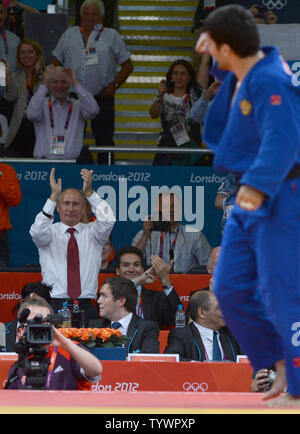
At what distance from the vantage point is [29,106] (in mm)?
9773

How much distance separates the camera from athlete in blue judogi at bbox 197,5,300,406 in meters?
3.50

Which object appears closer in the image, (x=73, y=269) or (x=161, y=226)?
(x=73, y=269)

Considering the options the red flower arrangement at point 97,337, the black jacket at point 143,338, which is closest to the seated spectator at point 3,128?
the black jacket at point 143,338

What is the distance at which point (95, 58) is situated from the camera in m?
10.6

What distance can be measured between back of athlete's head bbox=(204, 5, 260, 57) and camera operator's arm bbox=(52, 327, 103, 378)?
1.74m

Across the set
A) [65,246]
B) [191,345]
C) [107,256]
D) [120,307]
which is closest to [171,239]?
[107,256]

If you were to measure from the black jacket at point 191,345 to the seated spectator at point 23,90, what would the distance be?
4061 millimetres

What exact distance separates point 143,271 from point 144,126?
5118 millimetres

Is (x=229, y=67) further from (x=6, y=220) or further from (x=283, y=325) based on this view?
(x=6, y=220)

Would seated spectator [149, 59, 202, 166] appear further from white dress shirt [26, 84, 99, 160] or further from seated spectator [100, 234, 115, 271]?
seated spectator [100, 234, 115, 271]

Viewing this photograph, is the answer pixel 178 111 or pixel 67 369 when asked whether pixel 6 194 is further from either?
pixel 67 369

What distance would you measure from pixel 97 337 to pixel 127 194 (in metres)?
3.55

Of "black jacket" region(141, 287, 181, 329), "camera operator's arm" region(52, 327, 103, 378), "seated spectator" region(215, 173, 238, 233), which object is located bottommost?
"black jacket" region(141, 287, 181, 329)

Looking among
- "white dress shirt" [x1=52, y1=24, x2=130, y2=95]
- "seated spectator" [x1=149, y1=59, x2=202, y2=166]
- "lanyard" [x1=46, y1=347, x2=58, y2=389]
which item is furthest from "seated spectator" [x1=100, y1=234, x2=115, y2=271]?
"lanyard" [x1=46, y1=347, x2=58, y2=389]
